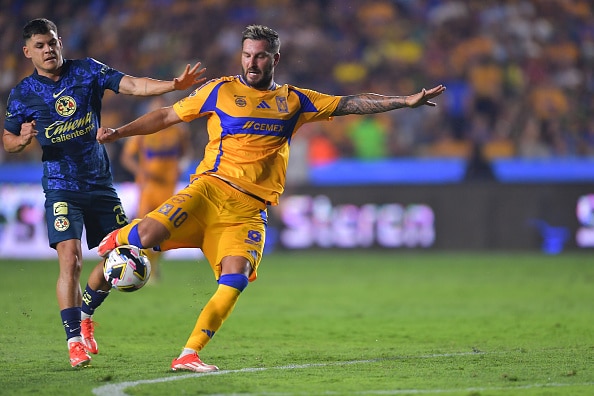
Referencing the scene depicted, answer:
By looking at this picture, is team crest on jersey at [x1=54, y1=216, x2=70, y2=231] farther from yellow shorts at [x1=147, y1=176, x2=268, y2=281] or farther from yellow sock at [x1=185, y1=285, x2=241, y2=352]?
yellow sock at [x1=185, y1=285, x2=241, y2=352]

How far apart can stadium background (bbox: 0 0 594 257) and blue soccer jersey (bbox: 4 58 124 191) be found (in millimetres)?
10120

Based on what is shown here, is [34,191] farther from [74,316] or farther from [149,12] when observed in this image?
[74,316]

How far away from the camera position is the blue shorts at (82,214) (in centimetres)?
696

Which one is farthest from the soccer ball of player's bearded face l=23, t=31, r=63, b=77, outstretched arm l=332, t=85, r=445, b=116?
outstretched arm l=332, t=85, r=445, b=116

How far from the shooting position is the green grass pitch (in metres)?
5.87

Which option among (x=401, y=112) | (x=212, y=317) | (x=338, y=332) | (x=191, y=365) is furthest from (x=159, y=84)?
(x=401, y=112)

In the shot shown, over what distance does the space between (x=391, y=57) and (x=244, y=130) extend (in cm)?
1386

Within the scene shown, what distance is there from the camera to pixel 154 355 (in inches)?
286

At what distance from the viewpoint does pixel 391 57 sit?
20.2m

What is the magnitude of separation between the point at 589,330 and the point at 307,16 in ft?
44.0

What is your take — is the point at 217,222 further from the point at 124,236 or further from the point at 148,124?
the point at 148,124

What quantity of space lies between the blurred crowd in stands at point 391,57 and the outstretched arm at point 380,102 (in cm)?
1085

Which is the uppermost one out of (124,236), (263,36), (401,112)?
(401,112)

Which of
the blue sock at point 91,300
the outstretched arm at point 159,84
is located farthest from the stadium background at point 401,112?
the outstretched arm at point 159,84
